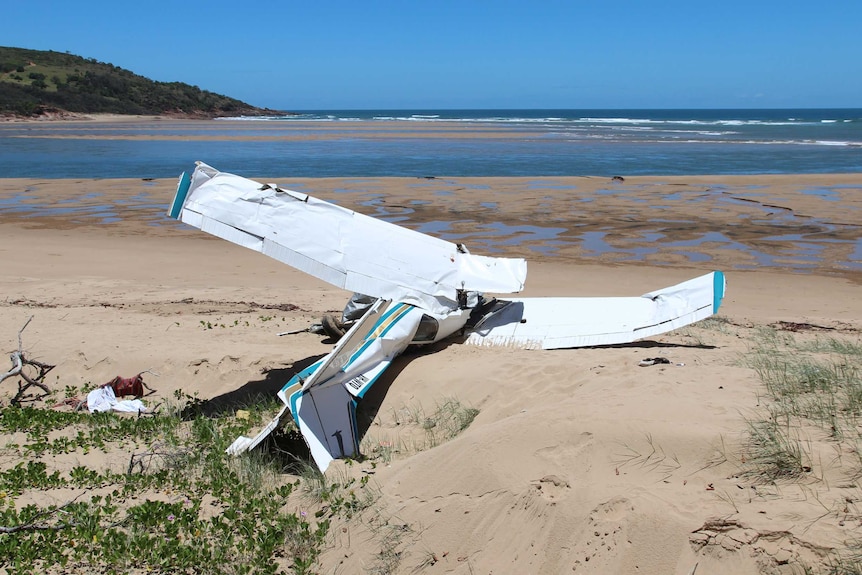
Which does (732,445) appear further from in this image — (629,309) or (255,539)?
(629,309)

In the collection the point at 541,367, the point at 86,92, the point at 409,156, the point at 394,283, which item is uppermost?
the point at 86,92

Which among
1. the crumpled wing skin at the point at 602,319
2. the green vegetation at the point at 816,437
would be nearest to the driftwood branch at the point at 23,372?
the crumpled wing skin at the point at 602,319

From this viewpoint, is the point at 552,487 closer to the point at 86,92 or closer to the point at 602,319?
the point at 602,319

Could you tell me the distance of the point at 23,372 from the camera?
8.59 meters

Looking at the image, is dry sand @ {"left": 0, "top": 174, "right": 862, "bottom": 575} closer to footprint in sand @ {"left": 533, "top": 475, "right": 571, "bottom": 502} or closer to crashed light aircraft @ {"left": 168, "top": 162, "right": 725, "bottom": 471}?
footprint in sand @ {"left": 533, "top": 475, "right": 571, "bottom": 502}

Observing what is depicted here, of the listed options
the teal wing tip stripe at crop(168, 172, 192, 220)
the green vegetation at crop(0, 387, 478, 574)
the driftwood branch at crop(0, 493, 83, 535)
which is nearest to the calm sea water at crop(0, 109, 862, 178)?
the teal wing tip stripe at crop(168, 172, 192, 220)

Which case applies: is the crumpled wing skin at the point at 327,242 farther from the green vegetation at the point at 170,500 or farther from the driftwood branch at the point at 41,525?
the driftwood branch at the point at 41,525

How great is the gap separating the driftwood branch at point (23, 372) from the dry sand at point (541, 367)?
0.66 ft

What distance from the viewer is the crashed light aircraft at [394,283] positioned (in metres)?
7.70

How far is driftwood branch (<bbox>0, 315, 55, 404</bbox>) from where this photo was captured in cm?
804

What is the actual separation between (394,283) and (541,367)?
1871 millimetres

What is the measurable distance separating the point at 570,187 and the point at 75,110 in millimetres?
87489

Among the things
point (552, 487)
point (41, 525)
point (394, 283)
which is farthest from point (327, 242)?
point (552, 487)

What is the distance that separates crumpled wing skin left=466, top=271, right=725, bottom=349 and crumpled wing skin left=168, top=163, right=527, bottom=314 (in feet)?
1.87
